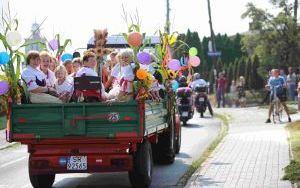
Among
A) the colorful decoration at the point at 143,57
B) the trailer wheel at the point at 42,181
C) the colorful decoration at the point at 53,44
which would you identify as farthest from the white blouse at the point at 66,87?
the colorful decoration at the point at 53,44

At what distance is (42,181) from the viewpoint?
11.0 metres

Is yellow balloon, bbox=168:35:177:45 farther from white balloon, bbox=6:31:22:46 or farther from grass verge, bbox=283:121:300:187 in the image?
white balloon, bbox=6:31:22:46

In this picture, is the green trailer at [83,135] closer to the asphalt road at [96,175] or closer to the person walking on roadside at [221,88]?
the asphalt road at [96,175]

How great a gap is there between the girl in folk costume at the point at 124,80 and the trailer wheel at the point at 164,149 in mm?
2787

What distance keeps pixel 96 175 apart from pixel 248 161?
110 inches

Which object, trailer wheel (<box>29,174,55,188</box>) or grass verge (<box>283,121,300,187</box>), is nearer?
grass verge (<box>283,121,300,187</box>)

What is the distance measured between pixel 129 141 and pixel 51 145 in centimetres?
122

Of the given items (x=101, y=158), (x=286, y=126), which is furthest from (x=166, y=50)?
(x=286, y=126)

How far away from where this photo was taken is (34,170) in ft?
32.5

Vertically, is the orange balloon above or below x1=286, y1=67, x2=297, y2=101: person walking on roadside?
above

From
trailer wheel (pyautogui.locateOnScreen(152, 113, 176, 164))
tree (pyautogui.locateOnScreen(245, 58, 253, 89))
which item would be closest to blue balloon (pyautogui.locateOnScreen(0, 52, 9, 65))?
trailer wheel (pyautogui.locateOnScreen(152, 113, 176, 164))

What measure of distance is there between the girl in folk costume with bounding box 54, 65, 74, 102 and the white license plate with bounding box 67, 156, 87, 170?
1.06 m

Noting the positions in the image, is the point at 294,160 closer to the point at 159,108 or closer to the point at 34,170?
the point at 159,108

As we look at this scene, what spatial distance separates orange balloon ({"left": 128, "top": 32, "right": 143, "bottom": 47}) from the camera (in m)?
10.4
